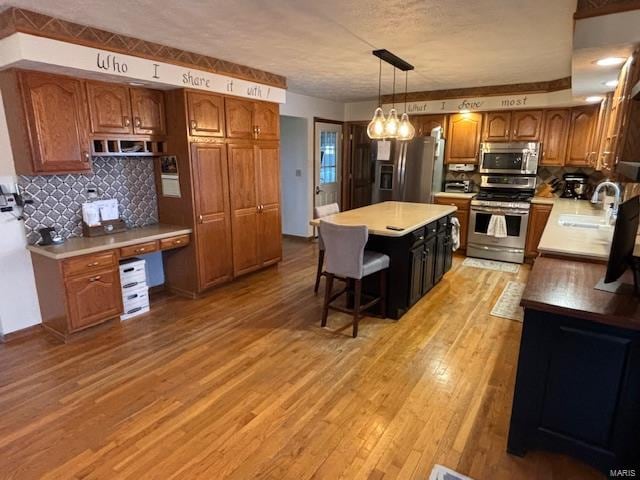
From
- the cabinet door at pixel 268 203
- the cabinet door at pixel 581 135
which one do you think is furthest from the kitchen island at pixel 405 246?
the cabinet door at pixel 581 135

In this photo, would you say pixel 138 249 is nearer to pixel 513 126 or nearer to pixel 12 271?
pixel 12 271

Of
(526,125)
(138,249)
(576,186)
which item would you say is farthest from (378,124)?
(576,186)

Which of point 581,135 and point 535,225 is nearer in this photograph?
point 581,135

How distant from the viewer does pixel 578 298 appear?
1.87m

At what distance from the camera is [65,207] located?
3469 millimetres

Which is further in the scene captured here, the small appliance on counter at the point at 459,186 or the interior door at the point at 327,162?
the interior door at the point at 327,162

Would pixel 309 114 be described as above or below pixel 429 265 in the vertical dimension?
above

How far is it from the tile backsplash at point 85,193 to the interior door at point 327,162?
3098 mm

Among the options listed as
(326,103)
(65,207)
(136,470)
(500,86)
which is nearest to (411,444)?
(136,470)

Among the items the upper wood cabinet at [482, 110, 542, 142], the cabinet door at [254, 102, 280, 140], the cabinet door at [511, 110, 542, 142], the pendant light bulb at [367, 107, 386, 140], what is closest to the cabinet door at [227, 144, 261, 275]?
the cabinet door at [254, 102, 280, 140]

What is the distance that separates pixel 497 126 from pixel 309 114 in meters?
2.92

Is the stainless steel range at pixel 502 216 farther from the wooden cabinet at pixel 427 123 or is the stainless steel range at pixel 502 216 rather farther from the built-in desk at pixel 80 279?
the built-in desk at pixel 80 279

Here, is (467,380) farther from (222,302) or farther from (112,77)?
(112,77)

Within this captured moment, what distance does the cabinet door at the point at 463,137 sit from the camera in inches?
228
